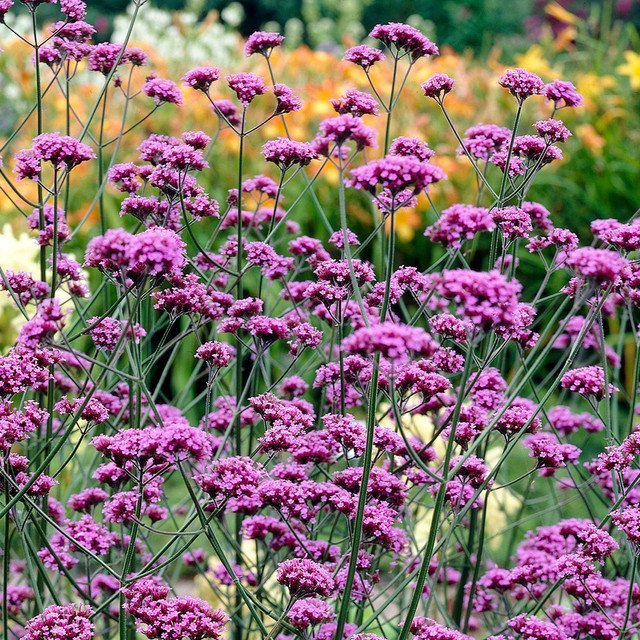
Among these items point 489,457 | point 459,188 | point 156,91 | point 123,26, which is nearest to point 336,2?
point 123,26

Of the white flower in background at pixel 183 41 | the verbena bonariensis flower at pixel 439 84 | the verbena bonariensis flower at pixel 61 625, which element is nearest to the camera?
the verbena bonariensis flower at pixel 61 625

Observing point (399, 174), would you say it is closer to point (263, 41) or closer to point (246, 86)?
point (246, 86)

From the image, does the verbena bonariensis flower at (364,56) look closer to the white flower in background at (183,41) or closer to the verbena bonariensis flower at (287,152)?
the verbena bonariensis flower at (287,152)

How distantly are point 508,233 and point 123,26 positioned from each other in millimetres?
9667

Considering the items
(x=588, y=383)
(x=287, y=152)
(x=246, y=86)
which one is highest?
(x=246, y=86)

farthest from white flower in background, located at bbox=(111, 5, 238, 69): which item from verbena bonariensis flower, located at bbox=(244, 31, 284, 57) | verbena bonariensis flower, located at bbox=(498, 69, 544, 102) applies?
verbena bonariensis flower, located at bbox=(498, 69, 544, 102)

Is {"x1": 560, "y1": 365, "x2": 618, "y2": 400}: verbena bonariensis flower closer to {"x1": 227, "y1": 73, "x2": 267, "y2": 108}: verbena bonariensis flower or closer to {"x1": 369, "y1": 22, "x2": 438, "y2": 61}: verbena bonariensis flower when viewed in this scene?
{"x1": 369, "y1": 22, "x2": 438, "y2": 61}: verbena bonariensis flower

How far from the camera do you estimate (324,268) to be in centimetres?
206

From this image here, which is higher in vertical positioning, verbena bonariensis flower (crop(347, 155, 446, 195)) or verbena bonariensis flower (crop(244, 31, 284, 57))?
verbena bonariensis flower (crop(244, 31, 284, 57))

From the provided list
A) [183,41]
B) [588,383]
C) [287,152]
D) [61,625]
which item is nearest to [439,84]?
[287,152]

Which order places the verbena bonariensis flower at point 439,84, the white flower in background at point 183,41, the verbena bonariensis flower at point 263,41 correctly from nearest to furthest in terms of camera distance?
1. the verbena bonariensis flower at point 439,84
2. the verbena bonariensis flower at point 263,41
3. the white flower in background at point 183,41

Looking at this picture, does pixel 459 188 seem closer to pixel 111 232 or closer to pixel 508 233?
pixel 508 233

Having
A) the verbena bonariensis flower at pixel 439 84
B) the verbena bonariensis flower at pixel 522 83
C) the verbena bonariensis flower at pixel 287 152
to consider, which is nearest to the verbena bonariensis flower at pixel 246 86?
the verbena bonariensis flower at pixel 287 152

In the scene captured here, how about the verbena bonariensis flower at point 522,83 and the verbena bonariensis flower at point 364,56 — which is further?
the verbena bonariensis flower at point 364,56
